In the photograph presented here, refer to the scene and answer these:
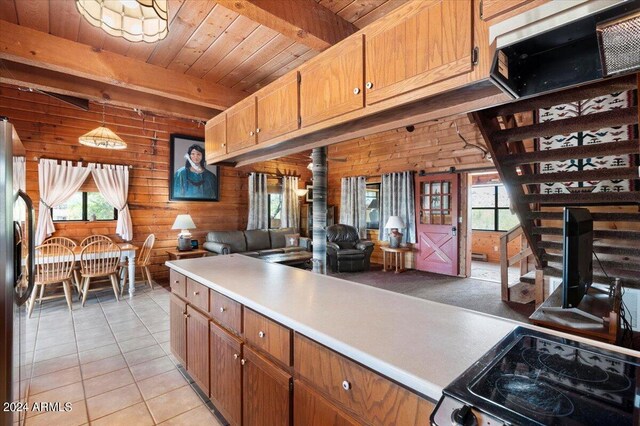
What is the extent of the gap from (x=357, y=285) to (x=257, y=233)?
16.4 ft

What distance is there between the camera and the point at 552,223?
3709mm

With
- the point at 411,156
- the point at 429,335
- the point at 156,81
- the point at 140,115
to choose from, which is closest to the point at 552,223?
the point at 411,156

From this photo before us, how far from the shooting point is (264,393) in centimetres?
139

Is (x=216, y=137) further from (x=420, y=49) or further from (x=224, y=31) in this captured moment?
(x=420, y=49)

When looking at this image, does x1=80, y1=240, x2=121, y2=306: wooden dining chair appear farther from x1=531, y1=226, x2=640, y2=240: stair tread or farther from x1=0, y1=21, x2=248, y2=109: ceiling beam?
x1=531, y1=226, x2=640, y2=240: stair tread

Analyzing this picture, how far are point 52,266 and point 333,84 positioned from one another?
444cm

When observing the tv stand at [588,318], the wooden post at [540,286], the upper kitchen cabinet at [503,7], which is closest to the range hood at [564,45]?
the upper kitchen cabinet at [503,7]

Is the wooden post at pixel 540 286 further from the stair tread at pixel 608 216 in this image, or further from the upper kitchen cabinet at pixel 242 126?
the upper kitchen cabinet at pixel 242 126

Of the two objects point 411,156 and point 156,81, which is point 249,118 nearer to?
point 156,81

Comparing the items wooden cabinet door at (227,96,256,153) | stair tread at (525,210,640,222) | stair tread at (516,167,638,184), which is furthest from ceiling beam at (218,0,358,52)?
stair tread at (525,210,640,222)

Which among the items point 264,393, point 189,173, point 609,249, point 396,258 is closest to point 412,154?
point 396,258

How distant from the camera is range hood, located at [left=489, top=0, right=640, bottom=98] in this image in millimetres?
787

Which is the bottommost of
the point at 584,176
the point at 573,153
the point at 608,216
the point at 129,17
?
the point at 608,216

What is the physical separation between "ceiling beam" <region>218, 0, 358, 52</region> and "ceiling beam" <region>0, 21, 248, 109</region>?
1.46 metres
